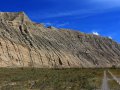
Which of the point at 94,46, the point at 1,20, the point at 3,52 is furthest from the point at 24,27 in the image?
the point at 94,46

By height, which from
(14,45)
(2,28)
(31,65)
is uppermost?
(2,28)

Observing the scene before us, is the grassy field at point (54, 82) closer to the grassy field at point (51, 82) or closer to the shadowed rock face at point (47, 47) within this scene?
the grassy field at point (51, 82)

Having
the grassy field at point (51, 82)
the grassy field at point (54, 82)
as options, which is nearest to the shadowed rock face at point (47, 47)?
the grassy field at point (51, 82)

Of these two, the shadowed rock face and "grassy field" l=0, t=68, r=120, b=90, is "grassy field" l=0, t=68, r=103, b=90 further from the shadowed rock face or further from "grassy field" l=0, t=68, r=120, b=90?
the shadowed rock face

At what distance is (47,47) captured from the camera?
116938 mm

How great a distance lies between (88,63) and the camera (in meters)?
129

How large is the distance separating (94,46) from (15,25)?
4576 cm

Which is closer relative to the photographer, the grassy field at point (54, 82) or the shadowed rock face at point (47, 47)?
the grassy field at point (54, 82)

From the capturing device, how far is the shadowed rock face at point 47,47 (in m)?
99.3

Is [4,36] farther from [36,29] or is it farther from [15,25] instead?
[36,29]

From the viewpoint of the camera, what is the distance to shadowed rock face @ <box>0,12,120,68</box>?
99.3 m

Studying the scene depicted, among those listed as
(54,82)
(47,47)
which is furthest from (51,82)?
(47,47)

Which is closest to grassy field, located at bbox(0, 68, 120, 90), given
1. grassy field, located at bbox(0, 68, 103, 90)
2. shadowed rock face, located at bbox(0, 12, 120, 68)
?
grassy field, located at bbox(0, 68, 103, 90)

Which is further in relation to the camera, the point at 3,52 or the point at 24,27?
the point at 24,27
